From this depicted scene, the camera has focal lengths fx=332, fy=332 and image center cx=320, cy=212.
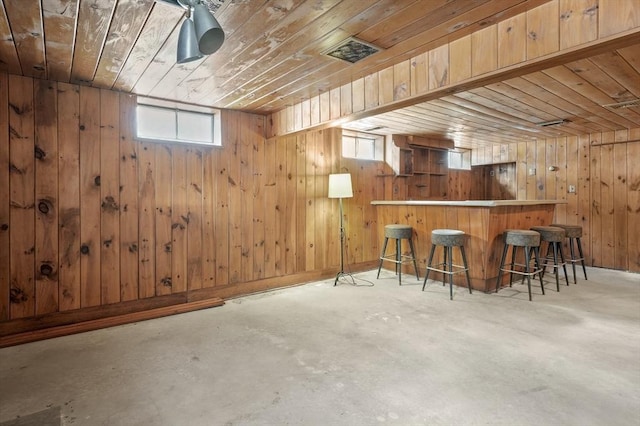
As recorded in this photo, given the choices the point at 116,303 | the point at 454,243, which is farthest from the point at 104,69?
the point at 454,243

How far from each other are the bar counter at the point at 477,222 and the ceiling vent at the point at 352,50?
237 cm

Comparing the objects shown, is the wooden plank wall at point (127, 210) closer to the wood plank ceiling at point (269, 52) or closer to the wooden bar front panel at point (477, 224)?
the wood plank ceiling at point (269, 52)

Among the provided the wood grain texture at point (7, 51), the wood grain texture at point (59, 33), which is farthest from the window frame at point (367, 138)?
the wood grain texture at point (7, 51)

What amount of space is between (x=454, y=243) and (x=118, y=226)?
11.6 feet

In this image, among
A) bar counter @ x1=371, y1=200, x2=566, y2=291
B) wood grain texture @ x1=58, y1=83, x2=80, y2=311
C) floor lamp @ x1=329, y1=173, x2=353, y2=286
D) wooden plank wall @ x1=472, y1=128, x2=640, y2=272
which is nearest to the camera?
wood grain texture @ x1=58, y1=83, x2=80, y2=311

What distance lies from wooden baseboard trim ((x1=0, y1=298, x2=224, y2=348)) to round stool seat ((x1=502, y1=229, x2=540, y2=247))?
3371mm

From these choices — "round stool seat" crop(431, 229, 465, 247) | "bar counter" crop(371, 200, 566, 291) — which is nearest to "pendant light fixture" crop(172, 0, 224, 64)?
"round stool seat" crop(431, 229, 465, 247)

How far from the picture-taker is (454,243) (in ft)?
12.5

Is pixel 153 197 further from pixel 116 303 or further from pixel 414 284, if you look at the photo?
pixel 414 284

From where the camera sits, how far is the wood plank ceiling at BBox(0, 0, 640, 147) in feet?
5.78

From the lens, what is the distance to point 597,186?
5352 mm

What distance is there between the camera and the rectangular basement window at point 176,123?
3.36 metres

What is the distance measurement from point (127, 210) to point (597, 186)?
6.71 metres

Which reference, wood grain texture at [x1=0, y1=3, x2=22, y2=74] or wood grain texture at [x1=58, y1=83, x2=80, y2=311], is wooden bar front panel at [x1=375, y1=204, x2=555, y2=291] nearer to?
wood grain texture at [x1=58, y1=83, x2=80, y2=311]
